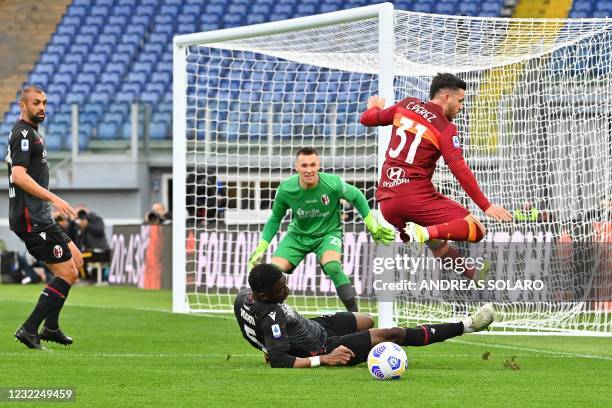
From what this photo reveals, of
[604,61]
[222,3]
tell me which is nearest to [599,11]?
[222,3]

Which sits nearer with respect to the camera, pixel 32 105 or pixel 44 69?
pixel 32 105

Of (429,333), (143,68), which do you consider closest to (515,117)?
(429,333)

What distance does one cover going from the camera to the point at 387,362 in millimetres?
7281

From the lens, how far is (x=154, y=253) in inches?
794

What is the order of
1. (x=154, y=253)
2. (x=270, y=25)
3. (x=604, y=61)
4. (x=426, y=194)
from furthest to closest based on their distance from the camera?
(x=154, y=253) → (x=270, y=25) → (x=604, y=61) → (x=426, y=194)

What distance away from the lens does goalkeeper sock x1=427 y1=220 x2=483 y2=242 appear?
340 inches

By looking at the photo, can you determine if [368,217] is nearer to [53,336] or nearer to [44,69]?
[53,336]

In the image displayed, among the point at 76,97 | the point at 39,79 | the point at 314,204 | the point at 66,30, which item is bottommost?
the point at 314,204

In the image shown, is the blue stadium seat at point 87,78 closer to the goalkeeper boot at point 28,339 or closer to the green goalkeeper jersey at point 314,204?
the green goalkeeper jersey at point 314,204

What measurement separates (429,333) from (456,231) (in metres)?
0.99

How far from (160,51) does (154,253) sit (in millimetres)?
8055

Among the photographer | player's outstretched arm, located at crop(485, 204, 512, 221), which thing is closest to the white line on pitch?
player's outstretched arm, located at crop(485, 204, 512, 221)

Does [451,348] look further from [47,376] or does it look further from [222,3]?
[222,3]

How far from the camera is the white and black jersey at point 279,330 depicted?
7652mm
